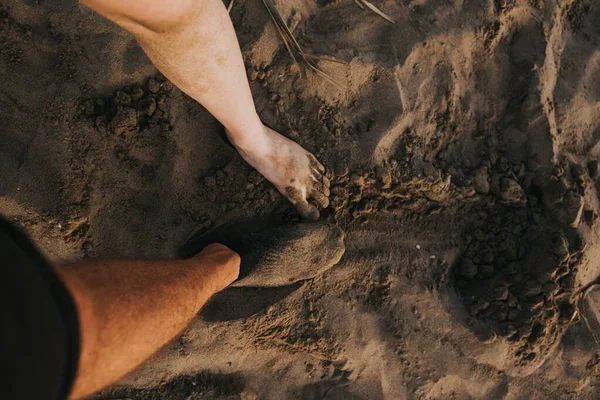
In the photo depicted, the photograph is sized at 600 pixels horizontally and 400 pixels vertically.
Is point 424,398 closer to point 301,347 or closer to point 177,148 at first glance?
point 301,347

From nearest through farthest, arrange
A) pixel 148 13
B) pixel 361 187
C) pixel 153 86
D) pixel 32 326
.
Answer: pixel 32 326
pixel 148 13
pixel 153 86
pixel 361 187

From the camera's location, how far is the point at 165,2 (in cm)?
119

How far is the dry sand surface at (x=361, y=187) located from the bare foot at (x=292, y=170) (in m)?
0.08

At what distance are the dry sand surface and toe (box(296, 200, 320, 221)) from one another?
0.36ft

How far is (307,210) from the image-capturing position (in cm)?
210

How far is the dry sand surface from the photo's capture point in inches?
78.7

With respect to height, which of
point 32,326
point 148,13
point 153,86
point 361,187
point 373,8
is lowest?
point 361,187

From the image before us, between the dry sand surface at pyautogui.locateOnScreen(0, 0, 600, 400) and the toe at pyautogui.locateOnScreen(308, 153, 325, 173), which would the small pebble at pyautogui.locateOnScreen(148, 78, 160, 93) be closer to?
the dry sand surface at pyautogui.locateOnScreen(0, 0, 600, 400)

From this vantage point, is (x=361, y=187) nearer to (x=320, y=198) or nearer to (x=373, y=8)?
(x=320, y=198)

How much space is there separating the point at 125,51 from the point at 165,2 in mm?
928

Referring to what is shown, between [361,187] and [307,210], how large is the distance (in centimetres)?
29

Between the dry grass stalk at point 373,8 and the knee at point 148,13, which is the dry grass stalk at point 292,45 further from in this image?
the knee at point 148,13

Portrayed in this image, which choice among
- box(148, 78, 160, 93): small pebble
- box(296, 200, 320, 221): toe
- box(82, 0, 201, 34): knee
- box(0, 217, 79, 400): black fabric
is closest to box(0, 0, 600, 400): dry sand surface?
box(148, 78, 160, 93): small pebble

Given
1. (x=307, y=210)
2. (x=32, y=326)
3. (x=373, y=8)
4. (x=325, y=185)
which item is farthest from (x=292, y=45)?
(x=32, y=326)
